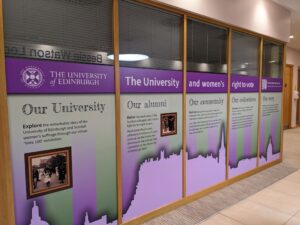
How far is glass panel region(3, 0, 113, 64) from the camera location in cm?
172

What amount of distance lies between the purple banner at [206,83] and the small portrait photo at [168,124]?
0.42 metres

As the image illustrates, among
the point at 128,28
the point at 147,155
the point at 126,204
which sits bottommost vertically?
the point at 126,204

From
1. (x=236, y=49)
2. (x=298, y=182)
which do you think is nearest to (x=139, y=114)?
(x=236, y=49)

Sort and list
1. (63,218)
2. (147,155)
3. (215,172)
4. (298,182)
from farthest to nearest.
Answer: (298,182) → (215,172) → (147,155) → (63,218)

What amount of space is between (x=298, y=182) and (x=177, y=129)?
94.9 inches

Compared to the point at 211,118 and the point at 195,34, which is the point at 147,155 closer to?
the point at 211,118

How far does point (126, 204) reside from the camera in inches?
96.3

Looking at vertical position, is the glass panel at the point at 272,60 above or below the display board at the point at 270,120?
above

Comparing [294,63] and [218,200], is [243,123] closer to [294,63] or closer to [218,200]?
[218,200]

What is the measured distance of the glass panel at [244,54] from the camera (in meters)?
3.57

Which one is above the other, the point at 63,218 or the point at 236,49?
the point at 236,49

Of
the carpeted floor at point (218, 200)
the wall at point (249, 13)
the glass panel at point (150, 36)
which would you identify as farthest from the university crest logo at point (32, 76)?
the carpeted floor at point (218, 200)

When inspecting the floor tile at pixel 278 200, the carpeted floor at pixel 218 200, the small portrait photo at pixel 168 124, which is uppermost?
the small portrait photo at pixel 168 124

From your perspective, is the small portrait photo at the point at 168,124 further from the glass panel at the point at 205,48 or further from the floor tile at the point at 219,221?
the floor tile at the point at 219,221
